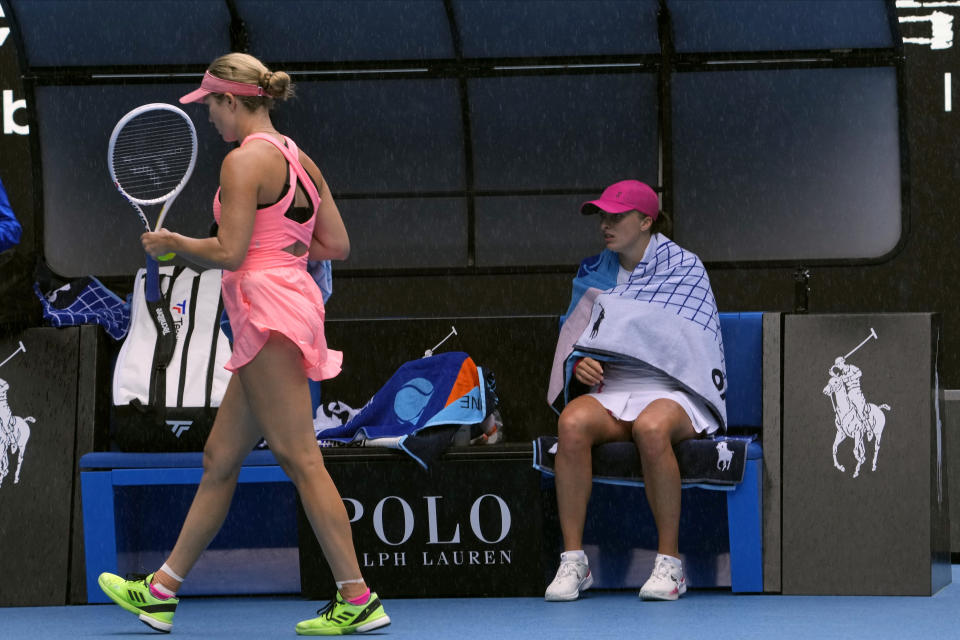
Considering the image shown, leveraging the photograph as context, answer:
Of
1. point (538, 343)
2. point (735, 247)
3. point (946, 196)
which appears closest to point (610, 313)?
point (538, 343)

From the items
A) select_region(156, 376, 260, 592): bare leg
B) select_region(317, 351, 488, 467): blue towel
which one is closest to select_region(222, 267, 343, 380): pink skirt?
select_region(156, 376, 260, 592): bare leg

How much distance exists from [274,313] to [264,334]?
2.5 inches

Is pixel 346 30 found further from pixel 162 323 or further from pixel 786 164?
pixel 786 164

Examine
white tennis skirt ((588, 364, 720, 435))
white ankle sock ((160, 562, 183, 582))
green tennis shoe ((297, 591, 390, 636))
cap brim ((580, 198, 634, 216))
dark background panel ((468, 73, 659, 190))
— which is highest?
dark background panel ((468, 73, 659, 190))

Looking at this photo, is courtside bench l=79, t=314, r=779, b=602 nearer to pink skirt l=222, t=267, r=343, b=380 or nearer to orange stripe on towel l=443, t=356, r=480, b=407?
orange stripe on towel l=443, t=356, r=480, b=407

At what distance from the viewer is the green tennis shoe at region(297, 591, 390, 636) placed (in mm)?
4273

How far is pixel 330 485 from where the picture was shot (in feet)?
14.0

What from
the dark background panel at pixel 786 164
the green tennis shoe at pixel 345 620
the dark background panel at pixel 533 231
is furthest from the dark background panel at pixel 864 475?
the dark background panel at pixel 533 231

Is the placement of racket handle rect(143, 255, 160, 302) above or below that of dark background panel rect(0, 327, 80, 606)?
above

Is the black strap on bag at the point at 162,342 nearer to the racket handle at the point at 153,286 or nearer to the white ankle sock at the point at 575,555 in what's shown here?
the racket handle at the point at 153,286

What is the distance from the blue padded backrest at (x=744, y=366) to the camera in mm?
5586

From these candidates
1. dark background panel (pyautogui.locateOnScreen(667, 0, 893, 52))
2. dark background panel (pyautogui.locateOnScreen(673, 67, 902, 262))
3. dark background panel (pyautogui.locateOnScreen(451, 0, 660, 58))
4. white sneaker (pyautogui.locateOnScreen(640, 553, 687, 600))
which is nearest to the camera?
white sneaker (pyautogui.locateOnScreen(640, 553, 687, 600))

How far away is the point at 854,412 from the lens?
5301 millimetres

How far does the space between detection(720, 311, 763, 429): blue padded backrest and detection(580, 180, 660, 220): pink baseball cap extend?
1.62ft
